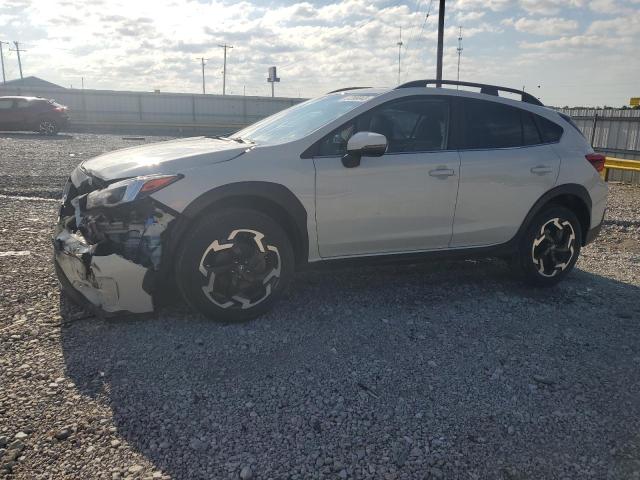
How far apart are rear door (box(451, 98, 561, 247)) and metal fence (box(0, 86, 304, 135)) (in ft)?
94.1

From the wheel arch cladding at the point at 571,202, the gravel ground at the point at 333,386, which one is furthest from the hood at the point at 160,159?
the wheel arch cladding at the point at 571,202

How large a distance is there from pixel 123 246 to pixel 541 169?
367cm

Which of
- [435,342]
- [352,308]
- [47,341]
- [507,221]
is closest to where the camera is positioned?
[47,341]

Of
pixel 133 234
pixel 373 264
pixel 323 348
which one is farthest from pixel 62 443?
pixel 373 264

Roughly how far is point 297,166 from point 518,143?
2.22m

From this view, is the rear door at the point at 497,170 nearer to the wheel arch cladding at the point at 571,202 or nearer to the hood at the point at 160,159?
the wheel arch cladding at the point at 571,202

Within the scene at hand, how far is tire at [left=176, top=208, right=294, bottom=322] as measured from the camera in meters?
3.72

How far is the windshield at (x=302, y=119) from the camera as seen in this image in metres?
4.33

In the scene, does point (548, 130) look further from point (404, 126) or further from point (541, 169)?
point (404, 126)

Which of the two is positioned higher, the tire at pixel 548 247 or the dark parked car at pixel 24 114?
the dark parked car at pixel 24 114

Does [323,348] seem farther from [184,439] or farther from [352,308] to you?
[184,439]

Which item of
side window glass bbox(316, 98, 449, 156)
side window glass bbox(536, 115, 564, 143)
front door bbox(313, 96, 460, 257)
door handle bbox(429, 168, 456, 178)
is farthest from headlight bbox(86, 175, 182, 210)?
side window glass bbox(536, 115, 564, 143)

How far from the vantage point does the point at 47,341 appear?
3.55 meters

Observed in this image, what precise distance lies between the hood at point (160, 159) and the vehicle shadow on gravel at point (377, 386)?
43.2 inches
